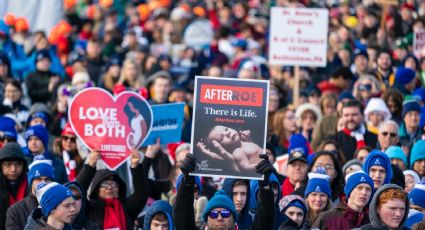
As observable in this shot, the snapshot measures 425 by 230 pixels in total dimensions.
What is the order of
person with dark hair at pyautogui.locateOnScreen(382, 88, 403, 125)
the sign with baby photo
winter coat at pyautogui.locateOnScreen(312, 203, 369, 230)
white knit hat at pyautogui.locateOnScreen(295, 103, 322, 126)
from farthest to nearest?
white knit hat at pyautogui.locateOnScreen(295, 103, 322, 126)
person with dark hair at pyautogui.locateOnScreen(382, 88, 403, 125)
winter coat at pyautogui.locateOnScreen(312, 203, 369, 230)
the sign with baby photo

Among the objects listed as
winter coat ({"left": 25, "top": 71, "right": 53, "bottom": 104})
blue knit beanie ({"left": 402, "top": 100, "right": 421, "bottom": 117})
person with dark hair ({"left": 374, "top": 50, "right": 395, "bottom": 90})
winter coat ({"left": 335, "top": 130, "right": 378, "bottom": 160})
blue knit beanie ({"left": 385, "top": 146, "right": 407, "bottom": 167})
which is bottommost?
blue knit beanie ({"left": 385, "top": 146, "right": 407, "bottom": 167})

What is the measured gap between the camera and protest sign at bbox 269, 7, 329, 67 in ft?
69.8

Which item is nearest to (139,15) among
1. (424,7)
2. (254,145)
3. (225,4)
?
(225,4)

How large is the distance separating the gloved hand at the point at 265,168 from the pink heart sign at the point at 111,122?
236 centimetres

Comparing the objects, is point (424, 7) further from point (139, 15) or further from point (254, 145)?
point (254, 145)

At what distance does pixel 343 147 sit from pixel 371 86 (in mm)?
3214

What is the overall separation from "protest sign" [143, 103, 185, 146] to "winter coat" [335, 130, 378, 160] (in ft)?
7.59

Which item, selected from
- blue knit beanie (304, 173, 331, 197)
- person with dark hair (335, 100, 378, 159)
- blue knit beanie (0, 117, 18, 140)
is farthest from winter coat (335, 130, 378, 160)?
blue knit beanie (0, 117, 18, 140)

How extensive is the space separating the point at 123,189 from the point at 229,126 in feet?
6.86

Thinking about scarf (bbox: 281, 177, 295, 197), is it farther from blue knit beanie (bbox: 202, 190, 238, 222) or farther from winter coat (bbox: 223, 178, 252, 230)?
blue knit beanie (bbox: 202, 190, 238, 222)

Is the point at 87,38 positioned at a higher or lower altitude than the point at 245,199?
higher

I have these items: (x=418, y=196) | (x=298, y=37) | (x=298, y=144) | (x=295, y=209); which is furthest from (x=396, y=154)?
(x=298, y=37)

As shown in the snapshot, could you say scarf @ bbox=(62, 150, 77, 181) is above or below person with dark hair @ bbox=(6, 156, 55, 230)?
above

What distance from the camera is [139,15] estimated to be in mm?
32406
